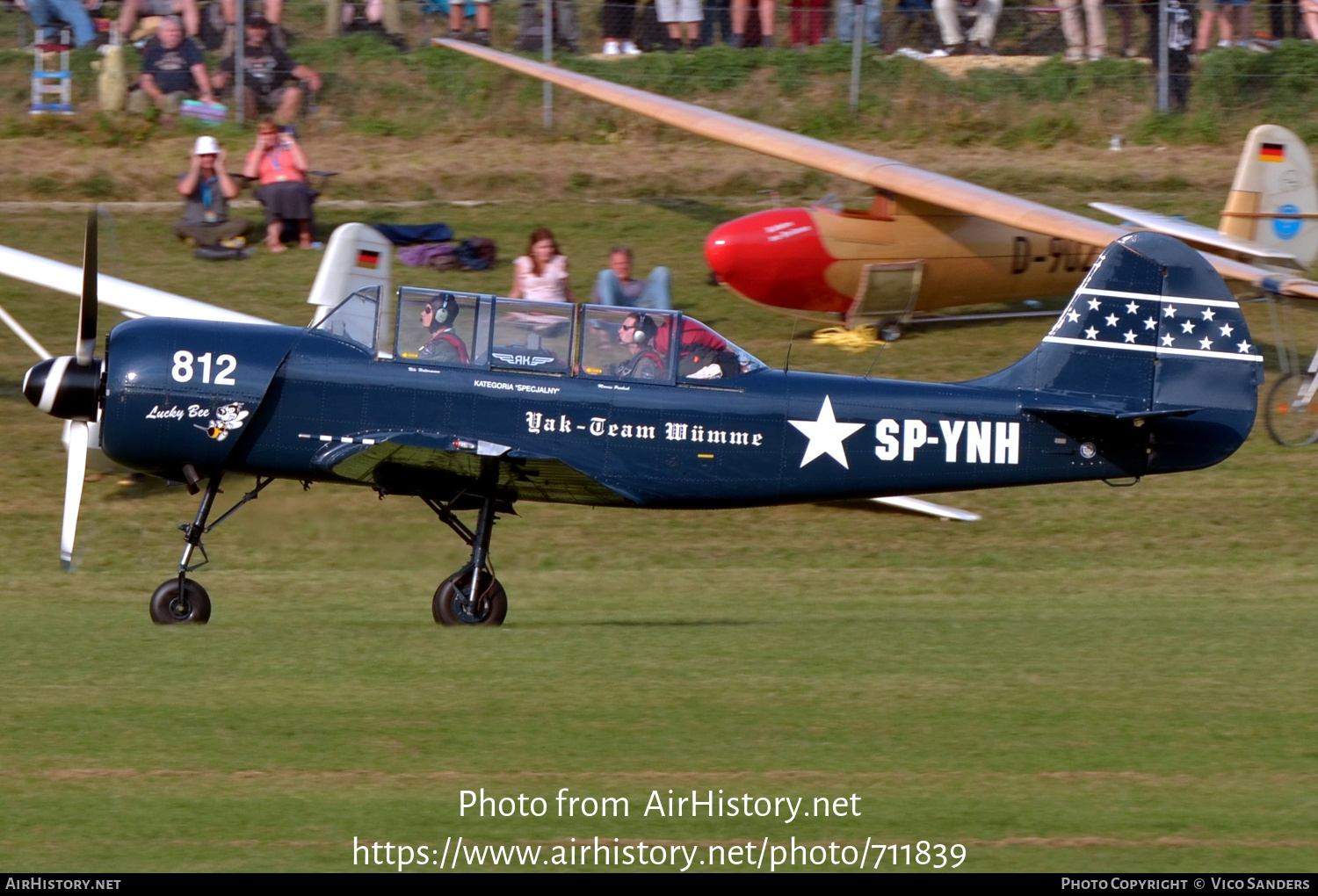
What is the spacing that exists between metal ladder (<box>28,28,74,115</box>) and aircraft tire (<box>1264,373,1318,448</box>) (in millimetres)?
16292

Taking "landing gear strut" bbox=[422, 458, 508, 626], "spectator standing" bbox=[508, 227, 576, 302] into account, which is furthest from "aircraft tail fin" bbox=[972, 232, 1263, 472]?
"spectator standing" bbox=[508, 227, 576, 302]

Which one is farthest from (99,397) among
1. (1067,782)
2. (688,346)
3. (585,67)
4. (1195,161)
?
(1195,161)

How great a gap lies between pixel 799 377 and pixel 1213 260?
576cm

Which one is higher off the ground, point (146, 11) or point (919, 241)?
point (146, 11)

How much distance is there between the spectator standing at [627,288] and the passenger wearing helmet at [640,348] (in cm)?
511

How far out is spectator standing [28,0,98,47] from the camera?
75.3ft

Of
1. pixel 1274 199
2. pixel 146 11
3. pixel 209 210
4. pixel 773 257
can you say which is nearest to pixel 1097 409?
pixel 773 257

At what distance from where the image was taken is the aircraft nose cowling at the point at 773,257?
1759 centimetres

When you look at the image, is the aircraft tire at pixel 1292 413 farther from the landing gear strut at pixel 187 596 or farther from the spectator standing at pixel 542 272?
the landing gear strut at pixel 187 596

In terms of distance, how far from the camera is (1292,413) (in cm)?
1630

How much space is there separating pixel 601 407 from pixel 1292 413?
9.03 meters

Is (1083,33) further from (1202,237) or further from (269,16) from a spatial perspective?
(269,16)

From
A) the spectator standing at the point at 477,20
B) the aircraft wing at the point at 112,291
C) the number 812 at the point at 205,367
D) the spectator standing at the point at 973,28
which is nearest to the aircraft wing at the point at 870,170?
the spectator standing at the point at 477,20

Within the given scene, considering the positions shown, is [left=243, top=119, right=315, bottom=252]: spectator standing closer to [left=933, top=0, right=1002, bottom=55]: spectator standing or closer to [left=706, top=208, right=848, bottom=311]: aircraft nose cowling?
[left=706, top=208, right=848, bottom=311]: aircraft nose cowling
